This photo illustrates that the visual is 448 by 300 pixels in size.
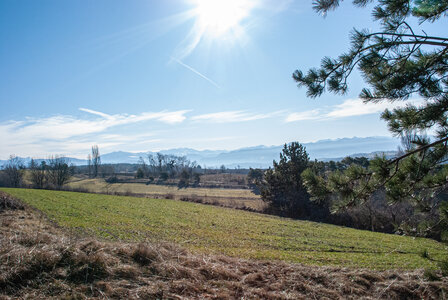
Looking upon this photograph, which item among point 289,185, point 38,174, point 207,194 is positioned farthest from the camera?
point 38,174

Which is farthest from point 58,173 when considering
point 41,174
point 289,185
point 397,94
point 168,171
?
point 397,94

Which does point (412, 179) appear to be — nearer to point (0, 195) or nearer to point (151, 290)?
point (151, 290)

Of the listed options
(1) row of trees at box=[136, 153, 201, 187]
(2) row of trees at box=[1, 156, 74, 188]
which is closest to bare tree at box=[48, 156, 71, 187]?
(2) row of trees at box=[1, 156, 74, 188]

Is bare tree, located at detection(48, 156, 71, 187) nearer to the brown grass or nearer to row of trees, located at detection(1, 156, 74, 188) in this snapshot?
row of trees, located at detection(1, 156, 74, 188)

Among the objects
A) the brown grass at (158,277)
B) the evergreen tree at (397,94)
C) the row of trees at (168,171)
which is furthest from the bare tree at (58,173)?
the evergreen tree at (397,94)

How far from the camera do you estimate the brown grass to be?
3541 millimetres

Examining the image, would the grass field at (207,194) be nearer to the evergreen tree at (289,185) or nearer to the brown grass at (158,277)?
the evergreen tree at (289,185)

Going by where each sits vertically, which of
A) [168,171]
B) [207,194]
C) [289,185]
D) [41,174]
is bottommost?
[207,194]

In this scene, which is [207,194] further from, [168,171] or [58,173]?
[168,171]

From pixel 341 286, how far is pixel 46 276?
192 inches

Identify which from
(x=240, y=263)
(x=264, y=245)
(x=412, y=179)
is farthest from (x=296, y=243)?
(x=412, y=179)

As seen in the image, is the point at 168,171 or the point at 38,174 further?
the point at 168,171

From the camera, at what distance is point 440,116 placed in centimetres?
360

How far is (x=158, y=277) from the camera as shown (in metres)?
4.16
